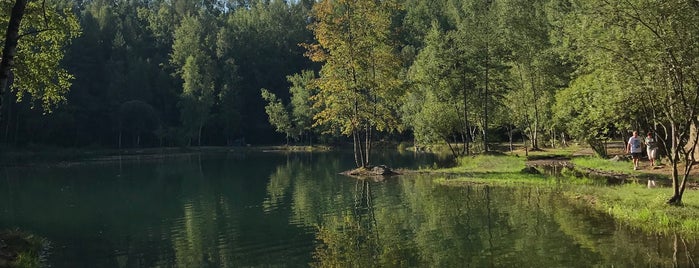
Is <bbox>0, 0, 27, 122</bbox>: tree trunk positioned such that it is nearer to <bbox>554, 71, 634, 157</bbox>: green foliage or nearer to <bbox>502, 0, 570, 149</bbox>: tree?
<bbox>554, 71, 634, 157</bbox>: green foliage

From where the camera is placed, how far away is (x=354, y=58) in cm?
4616

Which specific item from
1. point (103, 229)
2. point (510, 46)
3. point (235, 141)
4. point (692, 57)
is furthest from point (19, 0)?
point (235, 141)

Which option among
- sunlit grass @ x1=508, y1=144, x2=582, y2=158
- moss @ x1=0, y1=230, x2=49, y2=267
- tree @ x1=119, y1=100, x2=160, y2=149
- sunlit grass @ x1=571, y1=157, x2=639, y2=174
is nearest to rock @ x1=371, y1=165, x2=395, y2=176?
sunlit grass @ x1=571, y1=157, x2=639, y2=174

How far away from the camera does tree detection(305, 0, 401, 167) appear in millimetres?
45716

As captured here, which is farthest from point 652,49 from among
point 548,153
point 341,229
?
point 548,153

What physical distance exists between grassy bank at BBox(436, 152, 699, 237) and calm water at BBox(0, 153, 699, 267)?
922 millimetres

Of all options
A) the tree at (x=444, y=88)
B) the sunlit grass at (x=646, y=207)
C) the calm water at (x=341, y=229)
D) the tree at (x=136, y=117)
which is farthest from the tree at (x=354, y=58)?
the tree at (x=136, y=117)

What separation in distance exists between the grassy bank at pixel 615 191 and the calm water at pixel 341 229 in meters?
0.92

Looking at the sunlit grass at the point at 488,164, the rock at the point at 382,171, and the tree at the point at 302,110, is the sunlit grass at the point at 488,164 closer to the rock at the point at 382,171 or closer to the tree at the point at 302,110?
the rock at the point at 382,171

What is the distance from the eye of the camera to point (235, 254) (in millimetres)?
18453

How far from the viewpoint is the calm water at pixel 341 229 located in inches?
635

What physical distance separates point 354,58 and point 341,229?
1035 inches

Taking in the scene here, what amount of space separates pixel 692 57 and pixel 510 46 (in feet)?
134

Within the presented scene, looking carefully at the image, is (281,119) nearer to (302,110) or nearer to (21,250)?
(302,110)
